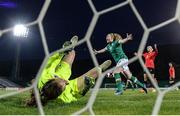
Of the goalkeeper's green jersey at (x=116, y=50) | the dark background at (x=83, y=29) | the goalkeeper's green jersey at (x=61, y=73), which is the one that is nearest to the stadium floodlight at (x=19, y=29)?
the goalkeeper's green jersey at (x=61, y=73)

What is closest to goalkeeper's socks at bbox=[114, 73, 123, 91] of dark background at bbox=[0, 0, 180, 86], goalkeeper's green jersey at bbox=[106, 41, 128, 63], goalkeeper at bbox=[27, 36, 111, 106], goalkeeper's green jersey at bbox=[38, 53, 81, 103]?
goalkeeper's green jersey at bbox=[106, 41, 128, 63]

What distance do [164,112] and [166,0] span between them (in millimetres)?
11390

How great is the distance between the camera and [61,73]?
4125mm

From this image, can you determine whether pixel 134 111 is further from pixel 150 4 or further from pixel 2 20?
pixel 2 20

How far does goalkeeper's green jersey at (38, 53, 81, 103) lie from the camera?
382 centimetres

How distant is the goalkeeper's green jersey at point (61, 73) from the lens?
3821 millimetres

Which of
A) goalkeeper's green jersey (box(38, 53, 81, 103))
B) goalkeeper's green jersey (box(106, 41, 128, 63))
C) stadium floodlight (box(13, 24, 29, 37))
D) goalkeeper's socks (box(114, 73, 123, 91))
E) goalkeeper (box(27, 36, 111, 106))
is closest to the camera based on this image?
stadium floodlight (box(13, 24, 29, 37))

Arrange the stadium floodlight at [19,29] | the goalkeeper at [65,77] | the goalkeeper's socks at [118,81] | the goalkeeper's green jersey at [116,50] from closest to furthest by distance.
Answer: the stadium floodlight at [19,29] < the goalkeeper at [65,77] < the goalkeeper's socks at [118,81] < the goalkeeper's green jersey at [116,50]

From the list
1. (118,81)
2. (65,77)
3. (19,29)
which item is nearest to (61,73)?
(65,77)

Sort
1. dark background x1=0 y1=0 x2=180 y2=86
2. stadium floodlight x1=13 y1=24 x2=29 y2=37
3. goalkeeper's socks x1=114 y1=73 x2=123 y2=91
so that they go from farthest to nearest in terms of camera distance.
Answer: dark background x1=0 y1=0 x2=180 y2=86 < goalkeeper's socks x1=114 y1=73 x2=123 y2=91 < stadium floodlight x1=13 y1=24 x2=29 y2=37

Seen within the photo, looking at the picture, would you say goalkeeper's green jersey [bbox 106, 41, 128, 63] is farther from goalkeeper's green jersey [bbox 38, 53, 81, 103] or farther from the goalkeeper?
goalkeeper's green jersey [bbox 38, 53, 81, 103]

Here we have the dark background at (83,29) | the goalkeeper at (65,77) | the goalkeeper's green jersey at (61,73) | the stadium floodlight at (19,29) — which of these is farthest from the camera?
the dark background at (83,29)

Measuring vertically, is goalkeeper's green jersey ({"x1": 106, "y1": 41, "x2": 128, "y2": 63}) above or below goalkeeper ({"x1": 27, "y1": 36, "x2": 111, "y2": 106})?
above

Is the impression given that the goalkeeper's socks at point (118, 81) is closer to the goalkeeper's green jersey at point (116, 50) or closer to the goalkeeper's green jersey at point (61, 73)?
the goalkeeper's green jersey at point (116, 50)
